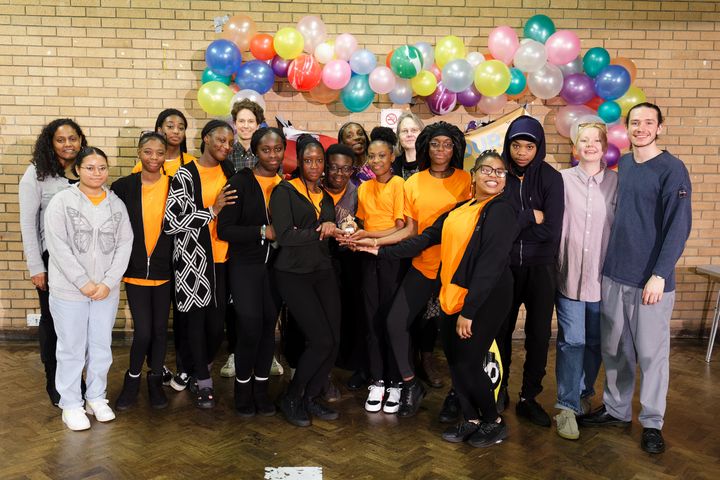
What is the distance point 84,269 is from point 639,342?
3.31 metres

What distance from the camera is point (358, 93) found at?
5207 millimetres

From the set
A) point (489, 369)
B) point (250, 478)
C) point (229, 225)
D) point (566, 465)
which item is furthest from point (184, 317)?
point (566, 465)

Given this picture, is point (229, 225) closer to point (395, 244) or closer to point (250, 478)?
point (395, 244)

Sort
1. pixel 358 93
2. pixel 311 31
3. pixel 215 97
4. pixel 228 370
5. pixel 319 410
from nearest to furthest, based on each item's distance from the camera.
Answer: pixel 319 410, pixel 228 370, pixel 215 97, pixel 311 31, pixel 358 93

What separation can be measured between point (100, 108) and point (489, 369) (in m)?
4.12

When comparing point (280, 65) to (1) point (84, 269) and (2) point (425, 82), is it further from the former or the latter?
(1) point (84, 269)

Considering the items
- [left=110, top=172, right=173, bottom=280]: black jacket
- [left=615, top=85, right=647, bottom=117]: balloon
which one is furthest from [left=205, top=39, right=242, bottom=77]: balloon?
[left=615, top=85, right=647, bottom=117]: balloon

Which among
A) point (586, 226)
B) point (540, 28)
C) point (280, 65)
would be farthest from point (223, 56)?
point (586, 226)

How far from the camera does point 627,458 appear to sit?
3.40m

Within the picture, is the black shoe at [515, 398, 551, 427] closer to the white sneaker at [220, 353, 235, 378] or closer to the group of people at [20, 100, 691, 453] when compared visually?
the group of people at [20, 100, 691, 453]

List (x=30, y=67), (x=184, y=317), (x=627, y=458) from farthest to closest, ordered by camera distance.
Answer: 1. (x=30, y=67)
2. (x=184, y=317)
3. (x=627, y=458)

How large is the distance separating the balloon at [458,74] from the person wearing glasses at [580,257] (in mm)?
1647

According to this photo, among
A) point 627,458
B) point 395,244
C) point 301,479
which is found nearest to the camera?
point 301,479

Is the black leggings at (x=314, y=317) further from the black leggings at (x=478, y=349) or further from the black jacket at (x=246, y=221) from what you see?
the black leggings at (x=478, y=349)
